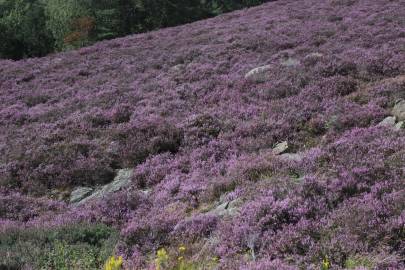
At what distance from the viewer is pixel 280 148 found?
35.3 feet

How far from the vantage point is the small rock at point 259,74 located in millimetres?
16359

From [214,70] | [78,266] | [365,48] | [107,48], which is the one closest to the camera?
[78,266]

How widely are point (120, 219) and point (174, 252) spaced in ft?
7.31

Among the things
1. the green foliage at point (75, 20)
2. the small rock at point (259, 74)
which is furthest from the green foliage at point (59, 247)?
the green foliage at point (75, 20)

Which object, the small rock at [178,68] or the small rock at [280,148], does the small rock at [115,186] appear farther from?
the small rock at [178,68]

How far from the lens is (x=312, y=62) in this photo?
16812 millimetres

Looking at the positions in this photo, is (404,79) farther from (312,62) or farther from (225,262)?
(225,262)

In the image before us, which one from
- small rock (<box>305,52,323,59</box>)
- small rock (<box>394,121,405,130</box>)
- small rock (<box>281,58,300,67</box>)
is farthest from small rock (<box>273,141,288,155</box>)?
small rock (<box>305,52,323,59</box>)

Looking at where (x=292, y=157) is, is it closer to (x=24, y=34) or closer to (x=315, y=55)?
(x=315, y=55)

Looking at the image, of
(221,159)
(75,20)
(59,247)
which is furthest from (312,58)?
(75,20)

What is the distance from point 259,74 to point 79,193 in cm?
827

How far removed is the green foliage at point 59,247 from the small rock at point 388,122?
6196mm

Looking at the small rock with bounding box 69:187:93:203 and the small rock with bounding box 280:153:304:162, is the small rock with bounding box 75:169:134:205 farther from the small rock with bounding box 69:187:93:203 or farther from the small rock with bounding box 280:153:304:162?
the small rock with bounding box 280:153:304:162

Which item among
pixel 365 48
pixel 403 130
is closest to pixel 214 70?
pixel 365 48
